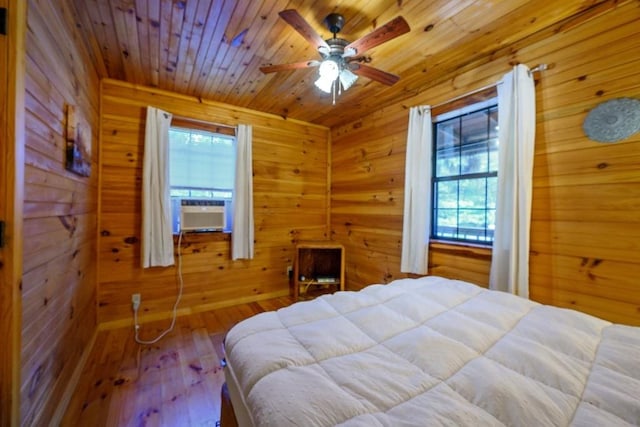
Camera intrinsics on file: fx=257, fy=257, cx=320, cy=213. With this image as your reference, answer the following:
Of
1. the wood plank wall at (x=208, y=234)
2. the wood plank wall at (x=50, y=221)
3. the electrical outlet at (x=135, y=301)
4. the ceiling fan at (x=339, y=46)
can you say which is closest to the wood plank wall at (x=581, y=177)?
the ceiling fan at (x=339, y=46)

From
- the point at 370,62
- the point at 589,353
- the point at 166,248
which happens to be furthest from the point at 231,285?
the point at 589,353

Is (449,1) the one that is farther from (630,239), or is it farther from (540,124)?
(630,239)

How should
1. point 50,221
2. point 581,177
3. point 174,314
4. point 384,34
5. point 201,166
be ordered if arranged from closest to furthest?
point 50,221, point 384,34, point 581,177, point 174,314, point 201,166

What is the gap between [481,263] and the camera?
2174 millimetres

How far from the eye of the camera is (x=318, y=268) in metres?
3.49

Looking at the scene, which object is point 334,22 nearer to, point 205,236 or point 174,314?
point 205,236

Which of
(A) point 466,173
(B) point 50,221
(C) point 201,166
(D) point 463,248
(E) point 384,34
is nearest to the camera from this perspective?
(B) point 50,221

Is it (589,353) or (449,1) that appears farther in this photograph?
(449,1)

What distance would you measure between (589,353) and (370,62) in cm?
222

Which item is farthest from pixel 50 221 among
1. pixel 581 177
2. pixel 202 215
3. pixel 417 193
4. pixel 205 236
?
pixel 581 177

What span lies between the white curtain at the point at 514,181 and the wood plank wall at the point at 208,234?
2241mm

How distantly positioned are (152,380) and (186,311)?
1118 millimetres

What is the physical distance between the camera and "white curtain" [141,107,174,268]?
2.52m

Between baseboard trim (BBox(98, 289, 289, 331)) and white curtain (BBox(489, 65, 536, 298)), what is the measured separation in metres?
2.51
